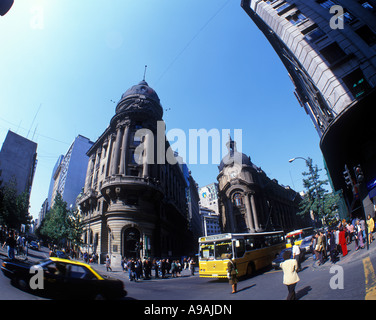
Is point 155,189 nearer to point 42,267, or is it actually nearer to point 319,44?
point 42,267

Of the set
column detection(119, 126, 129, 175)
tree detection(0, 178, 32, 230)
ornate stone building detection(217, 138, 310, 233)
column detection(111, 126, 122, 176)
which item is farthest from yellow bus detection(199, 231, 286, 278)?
tree detection(0, 178, 32, 230)

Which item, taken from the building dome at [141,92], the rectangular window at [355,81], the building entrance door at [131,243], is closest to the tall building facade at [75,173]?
the building dome at [141,92]

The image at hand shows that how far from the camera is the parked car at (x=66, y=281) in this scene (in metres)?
6.52

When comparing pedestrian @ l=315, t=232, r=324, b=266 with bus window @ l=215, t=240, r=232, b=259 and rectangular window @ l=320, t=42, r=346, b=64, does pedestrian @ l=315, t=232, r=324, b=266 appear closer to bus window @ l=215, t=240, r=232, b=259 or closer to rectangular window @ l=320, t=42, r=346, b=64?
bus window @ l=215, t=240, r=232, b=259

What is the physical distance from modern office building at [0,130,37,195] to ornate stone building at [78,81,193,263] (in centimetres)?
4179

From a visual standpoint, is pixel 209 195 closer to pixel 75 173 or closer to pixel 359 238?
pixel 75 173

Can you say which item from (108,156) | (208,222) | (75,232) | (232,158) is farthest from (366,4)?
(208,222)

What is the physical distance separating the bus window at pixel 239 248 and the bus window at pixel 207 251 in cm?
188

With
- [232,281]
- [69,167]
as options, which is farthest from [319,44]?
Answer: [69,167]

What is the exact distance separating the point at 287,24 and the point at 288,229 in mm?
61185
